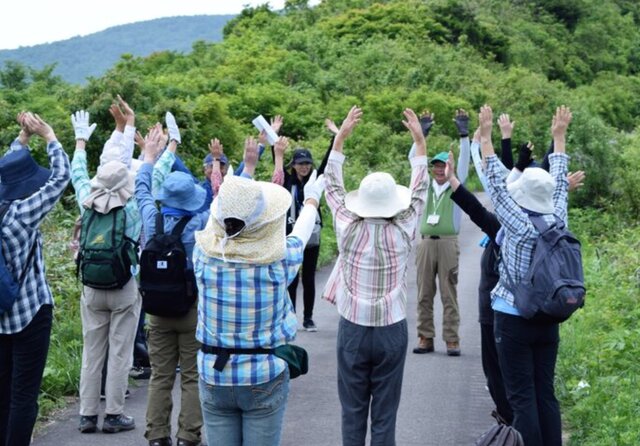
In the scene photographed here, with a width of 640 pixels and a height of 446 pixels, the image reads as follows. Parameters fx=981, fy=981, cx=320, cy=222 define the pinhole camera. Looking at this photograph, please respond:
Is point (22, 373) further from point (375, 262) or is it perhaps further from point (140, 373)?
point (140, 373)

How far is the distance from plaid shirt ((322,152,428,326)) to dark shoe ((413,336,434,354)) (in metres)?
4.17

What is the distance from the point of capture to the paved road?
7352 millimetres

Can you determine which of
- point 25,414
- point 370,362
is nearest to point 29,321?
point 25,414

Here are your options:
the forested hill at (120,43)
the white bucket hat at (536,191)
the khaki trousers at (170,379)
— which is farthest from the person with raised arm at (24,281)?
the forested hill at (120,43)

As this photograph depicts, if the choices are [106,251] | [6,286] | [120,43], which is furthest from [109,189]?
[120,43]

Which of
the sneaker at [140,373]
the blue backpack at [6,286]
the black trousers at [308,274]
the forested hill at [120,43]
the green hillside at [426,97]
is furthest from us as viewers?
the forested hill at [120,43]

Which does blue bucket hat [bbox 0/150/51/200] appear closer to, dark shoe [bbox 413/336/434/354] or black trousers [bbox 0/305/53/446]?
black trousers [bbox 0/305/53/446]

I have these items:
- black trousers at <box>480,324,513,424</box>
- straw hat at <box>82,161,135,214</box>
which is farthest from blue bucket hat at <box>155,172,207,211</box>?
black trousers at <box>480,324,513,424</box>

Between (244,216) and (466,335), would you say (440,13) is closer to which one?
(466,335)

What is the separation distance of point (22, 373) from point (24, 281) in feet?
1.83

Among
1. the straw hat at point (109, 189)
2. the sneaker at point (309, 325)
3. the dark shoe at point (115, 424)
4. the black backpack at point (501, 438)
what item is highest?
the straw hat at point (109, 189)

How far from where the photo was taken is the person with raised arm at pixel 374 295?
19.9 ft

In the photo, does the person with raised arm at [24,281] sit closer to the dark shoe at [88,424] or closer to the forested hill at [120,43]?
the dark shoe at [88,424]

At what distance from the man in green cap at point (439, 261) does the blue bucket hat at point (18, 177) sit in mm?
Result: 5035
